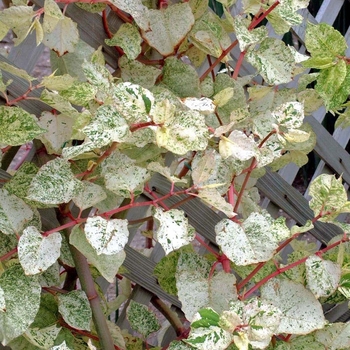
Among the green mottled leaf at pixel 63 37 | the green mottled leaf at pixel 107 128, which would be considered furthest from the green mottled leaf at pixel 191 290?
the green mottled leaf at pixel 63 37

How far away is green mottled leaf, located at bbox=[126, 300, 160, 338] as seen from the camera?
1.09 m

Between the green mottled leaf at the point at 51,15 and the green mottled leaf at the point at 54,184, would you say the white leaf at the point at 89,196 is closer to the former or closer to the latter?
the green mottled leaf at the point at 54,184

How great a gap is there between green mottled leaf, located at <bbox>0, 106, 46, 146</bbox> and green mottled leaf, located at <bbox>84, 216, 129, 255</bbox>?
0.13 m

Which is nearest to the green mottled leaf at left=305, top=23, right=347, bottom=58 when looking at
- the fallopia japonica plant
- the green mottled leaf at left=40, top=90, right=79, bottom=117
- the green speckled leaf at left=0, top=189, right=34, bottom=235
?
the fallopia japonica plant

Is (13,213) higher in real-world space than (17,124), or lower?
lower

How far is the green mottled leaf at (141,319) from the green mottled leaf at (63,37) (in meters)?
0.47

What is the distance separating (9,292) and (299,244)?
596mm

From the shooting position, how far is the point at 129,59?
3.10 ft

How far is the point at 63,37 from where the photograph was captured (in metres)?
0.85

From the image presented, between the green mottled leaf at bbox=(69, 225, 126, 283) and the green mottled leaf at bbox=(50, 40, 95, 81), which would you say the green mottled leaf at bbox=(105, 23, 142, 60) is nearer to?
the green mottled leaf at bbox=(50, 40, 95, 81)

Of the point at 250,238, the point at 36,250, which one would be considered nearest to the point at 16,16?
the point at 36,250

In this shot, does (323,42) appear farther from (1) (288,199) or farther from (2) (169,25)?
(1) (288,199)

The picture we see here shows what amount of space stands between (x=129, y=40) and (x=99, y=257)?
33 centimetres

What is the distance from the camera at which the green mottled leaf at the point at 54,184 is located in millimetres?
770
